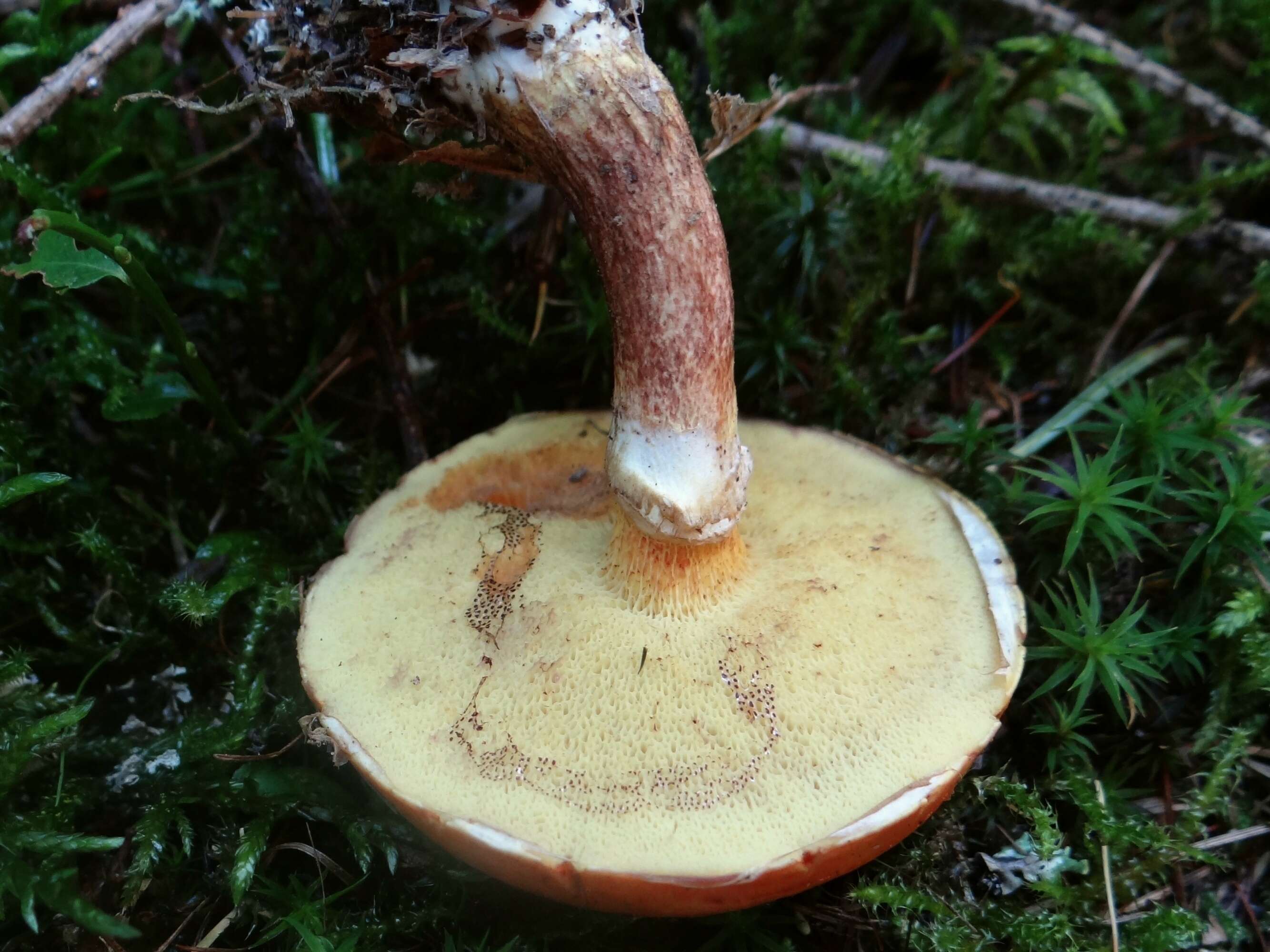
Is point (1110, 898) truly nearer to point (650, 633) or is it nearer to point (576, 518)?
point (650, 633)

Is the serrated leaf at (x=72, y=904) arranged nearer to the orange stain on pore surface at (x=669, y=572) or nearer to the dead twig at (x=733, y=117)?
the orange stain on pore surface at (x=669, y=572)

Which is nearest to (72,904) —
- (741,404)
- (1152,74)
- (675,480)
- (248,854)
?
(248,854)

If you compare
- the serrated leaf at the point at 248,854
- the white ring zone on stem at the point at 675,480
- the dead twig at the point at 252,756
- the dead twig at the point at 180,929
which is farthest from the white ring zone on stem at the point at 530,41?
the dead twig at the point at 180,929

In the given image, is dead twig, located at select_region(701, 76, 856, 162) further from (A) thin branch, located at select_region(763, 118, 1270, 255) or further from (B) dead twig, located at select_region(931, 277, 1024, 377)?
(B) dead twig, located at select_region(931, 277, 1024, 377)

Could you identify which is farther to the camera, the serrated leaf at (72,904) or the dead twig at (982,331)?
the dead twig at (982,331)

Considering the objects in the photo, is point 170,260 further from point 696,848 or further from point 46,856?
point 696,848
